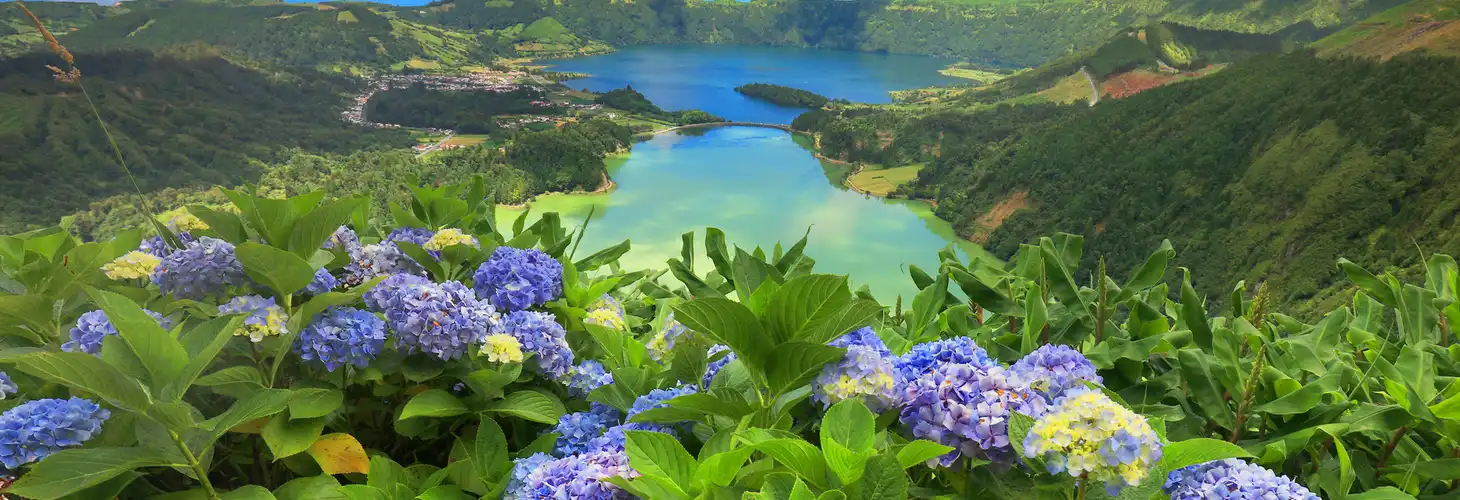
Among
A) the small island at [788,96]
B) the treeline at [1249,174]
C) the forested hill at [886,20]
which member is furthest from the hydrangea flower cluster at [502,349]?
the small island at [788,96]

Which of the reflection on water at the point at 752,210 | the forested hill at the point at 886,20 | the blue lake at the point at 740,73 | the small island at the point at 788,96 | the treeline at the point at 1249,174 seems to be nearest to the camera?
the treeline at the point at 1249,174

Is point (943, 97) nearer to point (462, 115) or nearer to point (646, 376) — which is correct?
point (462, 115)

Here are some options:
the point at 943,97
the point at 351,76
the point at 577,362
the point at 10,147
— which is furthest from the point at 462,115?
the point at 577,362

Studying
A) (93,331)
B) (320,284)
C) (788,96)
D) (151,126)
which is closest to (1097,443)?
(320,284)

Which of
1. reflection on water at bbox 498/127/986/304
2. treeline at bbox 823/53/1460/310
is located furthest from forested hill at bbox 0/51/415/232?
treeline at bbox 823/53/1460/310

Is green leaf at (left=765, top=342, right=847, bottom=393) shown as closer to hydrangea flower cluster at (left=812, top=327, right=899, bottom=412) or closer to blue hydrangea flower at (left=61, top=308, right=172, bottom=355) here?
hydrangea flower cluster at (left=812, top=327, right=899, bottom=412)

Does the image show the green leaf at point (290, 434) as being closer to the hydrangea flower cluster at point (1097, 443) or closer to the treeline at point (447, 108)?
the hydrangea flower cluster at point (1097, 443)
